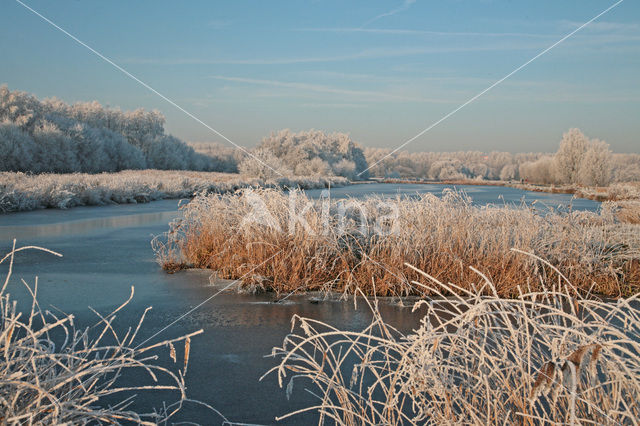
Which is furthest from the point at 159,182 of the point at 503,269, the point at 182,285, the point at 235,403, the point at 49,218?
the point at 235,403

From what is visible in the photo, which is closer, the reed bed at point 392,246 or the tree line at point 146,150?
the reed bed at point 392,246

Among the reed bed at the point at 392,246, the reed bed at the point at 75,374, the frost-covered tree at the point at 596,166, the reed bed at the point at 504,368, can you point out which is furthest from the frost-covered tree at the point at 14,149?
Result: the frost-covered tree at the point at 596,166

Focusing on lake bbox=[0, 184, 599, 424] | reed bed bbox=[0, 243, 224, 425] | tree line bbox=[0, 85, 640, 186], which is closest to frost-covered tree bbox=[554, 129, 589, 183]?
tree line bbox=[0, 85, 640, 186]

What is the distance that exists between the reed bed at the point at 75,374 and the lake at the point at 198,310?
0.71 ft

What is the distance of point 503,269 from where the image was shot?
6160mm

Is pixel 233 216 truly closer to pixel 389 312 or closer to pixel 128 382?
pixel 389 312

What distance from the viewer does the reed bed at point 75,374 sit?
187 centimetres

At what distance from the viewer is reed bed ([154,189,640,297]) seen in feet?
20.2

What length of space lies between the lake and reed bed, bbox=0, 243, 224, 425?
8.5 inches

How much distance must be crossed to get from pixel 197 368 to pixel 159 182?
67.7ft

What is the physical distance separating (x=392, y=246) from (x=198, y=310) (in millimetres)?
2557

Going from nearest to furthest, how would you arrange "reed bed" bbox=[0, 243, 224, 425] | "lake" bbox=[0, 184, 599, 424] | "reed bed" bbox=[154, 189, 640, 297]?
"reed bed" bbox=[0, 243, 224, 425] < "lake" bbox=[0, 184, 599, 424] < "reed bed" bbox=[154, 189, 640, 297]

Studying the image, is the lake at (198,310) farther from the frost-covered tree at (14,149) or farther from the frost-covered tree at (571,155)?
the frost-covered tree at (571,155)
